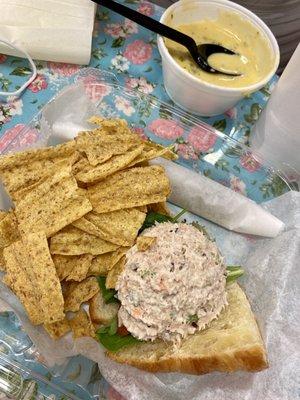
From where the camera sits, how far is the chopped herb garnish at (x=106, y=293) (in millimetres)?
1243

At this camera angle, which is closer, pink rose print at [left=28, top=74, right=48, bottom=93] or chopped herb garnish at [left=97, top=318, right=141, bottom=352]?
chopped herb garnish at [left=97, top=318, right=141, bottom=352]

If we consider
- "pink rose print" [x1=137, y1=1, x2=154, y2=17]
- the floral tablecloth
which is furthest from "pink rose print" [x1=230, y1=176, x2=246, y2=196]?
"pink rose print" [x1=137, y1=1, x2=154, y2=17]

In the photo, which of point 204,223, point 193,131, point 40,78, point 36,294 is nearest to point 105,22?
point 40,78

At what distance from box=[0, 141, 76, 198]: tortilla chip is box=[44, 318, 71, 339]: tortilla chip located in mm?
298

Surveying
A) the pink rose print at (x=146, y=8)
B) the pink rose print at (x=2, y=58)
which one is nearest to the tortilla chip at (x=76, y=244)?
the pink rose print at (x=2, y=58)

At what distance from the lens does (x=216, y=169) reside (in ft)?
4.92

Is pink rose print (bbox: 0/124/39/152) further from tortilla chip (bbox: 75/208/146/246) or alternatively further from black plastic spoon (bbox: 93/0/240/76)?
black plastic spoon (bbox: 93/0/240/76)

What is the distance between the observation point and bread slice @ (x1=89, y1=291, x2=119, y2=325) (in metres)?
1.23

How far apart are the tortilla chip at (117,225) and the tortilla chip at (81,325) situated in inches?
6.9

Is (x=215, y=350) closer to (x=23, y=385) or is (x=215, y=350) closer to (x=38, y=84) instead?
(x=23, y=385)

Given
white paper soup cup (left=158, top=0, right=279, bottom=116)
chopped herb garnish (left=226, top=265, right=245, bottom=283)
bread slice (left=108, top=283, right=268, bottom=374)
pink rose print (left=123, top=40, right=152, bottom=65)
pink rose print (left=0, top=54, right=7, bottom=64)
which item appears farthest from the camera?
pink rose print (left=123, top=40, right=152, bottom=65)

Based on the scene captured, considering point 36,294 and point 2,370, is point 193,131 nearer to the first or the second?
point 36,294

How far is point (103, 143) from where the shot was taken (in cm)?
128

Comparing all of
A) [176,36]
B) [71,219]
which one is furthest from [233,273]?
[176,36]
